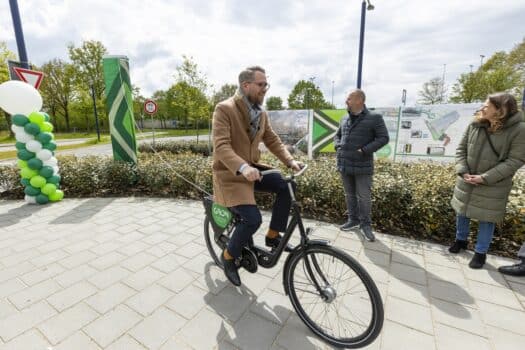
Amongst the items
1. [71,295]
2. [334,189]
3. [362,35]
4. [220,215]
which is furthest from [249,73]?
[362,35]

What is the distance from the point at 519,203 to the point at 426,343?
8.12ft

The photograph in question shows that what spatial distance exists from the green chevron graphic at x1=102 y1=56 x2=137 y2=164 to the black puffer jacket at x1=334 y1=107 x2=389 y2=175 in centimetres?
504

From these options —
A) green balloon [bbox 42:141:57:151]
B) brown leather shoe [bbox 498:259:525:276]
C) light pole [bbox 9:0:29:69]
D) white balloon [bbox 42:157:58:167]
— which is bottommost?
brown leather shoe [bbox 498:259:525:276]

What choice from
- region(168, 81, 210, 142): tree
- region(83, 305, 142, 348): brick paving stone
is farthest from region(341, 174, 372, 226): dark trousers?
region(168, 81, 210, 142): tree

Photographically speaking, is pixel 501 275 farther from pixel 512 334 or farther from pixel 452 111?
pixel 452 111

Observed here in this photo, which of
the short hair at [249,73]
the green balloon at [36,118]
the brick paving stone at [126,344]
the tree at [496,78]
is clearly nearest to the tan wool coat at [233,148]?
the short hair at [249,73]

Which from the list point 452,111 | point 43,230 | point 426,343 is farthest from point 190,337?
point 452,111

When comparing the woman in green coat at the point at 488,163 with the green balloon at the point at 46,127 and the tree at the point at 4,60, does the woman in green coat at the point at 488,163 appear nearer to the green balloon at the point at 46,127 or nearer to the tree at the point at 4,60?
the green balloon at the point at 46,127

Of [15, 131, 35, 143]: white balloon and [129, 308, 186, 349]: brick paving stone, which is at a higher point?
[15, 131, 35, 143]: white balloon

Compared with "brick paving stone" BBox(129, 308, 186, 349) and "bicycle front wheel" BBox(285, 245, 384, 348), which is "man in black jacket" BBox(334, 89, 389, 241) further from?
"brick paving stone" BBox(129, 308, 186, 349)

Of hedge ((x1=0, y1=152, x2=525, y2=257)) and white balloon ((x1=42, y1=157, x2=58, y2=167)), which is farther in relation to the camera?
white balloon ((x1=42, y1=157, x2=58, y2=167))

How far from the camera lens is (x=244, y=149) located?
86.8 inches

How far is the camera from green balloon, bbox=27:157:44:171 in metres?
5.10

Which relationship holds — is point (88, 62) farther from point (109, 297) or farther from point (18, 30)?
point (109, 297)
